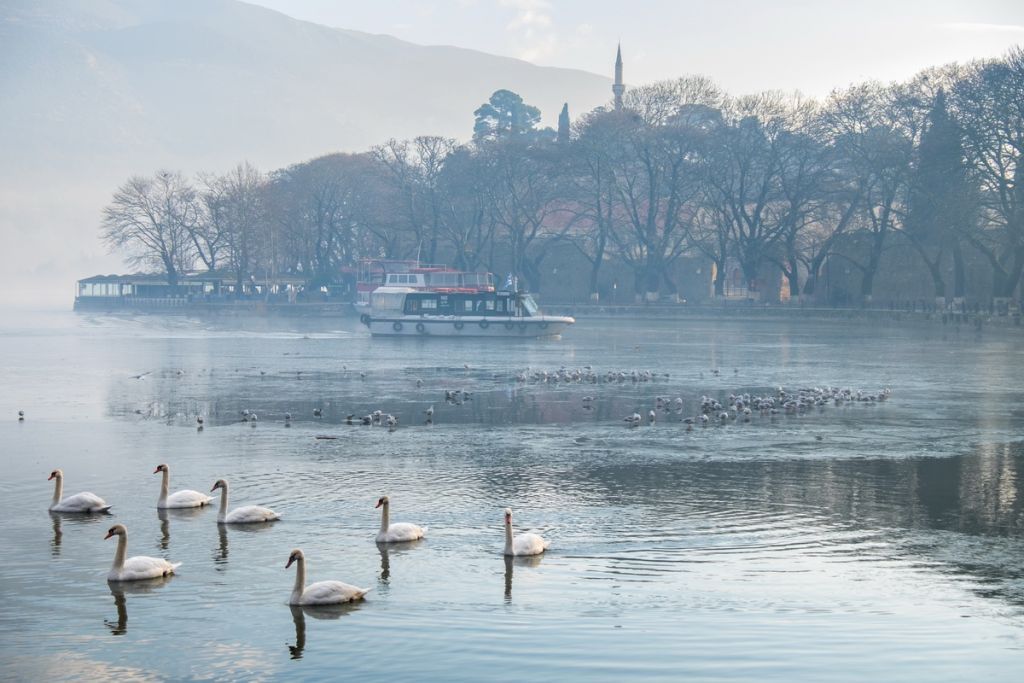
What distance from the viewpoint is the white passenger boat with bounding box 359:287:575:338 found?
3418 inches

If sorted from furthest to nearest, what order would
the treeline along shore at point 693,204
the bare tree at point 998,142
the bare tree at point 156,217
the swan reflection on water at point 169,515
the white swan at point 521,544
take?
1. the bare tree at point 156,217
2. the treeline along shore at point 693,204
3. the bare tree at point 998,142
4. the swan reflection on water at point 169,515
5. the white swan at point 521,544

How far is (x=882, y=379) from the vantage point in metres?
50.1

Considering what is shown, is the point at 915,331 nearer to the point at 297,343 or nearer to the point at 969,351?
the point at 969,351

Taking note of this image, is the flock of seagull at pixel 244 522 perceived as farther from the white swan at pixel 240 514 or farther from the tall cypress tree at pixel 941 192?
the tall cypress tree at pixel 941 192

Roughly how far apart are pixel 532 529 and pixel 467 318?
67620 mm

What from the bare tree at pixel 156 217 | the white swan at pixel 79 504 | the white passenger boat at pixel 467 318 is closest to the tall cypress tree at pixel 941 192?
the white passenger boat at pixel 467 318

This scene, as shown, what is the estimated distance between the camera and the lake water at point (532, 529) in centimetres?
1470

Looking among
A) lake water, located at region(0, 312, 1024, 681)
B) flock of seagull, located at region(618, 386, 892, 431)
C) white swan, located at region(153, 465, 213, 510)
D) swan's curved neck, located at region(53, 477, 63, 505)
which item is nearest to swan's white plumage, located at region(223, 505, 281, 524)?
lake water, located at region(0, 312, 1024, 681)

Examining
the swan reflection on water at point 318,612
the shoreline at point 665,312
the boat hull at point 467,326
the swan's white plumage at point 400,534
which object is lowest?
the swan reflection on water at point 318,612

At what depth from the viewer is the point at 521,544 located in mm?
18641

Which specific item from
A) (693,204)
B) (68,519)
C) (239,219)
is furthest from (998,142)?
(239,219)

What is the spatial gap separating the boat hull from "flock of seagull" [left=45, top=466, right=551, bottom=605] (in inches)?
2496

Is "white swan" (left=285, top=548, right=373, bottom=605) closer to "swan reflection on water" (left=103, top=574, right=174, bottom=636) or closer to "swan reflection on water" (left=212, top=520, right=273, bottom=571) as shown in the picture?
"swan reflection on water" (left=103, top=574, right=174, bottom=636)

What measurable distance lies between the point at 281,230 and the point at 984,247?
7951 centimetres
